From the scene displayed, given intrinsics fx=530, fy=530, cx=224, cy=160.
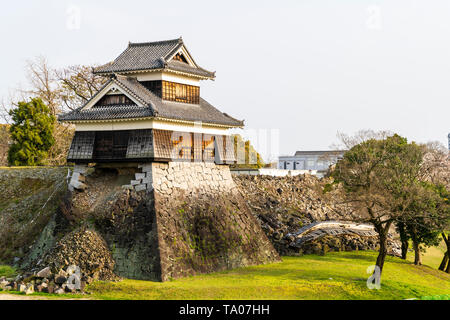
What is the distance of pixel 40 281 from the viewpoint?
24.6m

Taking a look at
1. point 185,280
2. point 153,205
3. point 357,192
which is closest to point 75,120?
point 153,205

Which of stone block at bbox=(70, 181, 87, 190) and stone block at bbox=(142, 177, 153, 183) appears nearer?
stone block at bbox=(142, 177, 153, 183)

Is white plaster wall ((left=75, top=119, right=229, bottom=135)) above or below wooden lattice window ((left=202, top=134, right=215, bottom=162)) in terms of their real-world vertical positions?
above


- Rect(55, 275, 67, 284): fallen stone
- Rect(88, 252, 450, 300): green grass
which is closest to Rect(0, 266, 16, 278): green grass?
Rect(55, 275, 67, 284): fallen stone

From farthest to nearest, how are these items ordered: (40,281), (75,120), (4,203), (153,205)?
(4,203), (75,120), (153,205), (40,281)

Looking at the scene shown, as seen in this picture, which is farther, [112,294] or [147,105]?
[147,105]

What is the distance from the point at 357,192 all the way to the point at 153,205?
442 inches

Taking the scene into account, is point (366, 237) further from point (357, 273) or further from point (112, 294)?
point (112, 294)

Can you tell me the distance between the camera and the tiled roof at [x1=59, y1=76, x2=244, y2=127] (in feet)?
90.8

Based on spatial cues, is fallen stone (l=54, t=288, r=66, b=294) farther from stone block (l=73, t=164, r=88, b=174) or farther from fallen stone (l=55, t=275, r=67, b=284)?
stone block (l=73, t=164, r=88, b=174)

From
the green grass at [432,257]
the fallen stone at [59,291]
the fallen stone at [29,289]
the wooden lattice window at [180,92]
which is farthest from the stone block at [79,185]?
the green grass at [432,257]

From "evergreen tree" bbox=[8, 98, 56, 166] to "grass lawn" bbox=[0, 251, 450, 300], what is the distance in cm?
2138
